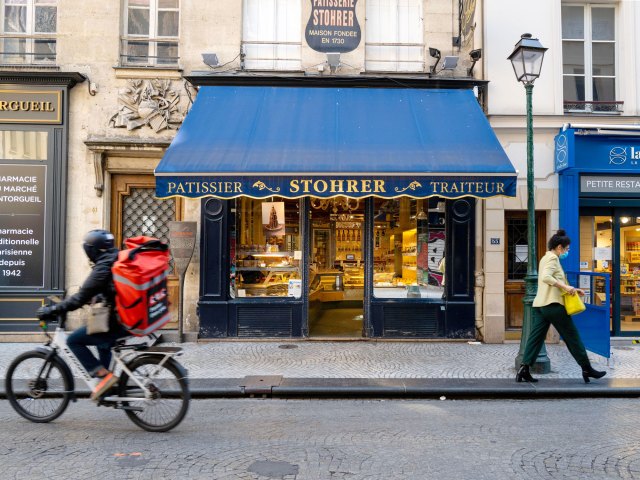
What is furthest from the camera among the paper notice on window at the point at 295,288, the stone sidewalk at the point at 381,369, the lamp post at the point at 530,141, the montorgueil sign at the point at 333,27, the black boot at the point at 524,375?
the montorgueil sign at the point at 333,27

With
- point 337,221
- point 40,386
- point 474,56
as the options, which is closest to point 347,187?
point 337,221

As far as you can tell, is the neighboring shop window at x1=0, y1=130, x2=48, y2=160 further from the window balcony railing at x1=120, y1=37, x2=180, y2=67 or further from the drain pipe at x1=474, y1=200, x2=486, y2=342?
the drain pipe at x1=474, y1=200, x2=486, y2=342

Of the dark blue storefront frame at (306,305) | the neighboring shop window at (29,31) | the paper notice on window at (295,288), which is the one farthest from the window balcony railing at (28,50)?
the paper notice on window at (295,288)

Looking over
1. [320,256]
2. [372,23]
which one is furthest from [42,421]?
[372,23]

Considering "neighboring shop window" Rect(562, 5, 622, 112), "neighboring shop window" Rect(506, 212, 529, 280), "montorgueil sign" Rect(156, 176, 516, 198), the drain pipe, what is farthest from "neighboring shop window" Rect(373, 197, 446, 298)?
"neighboring shop window" Rect(562, 5, 622, 112)

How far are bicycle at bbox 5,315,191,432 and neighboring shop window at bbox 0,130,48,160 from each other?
19.2 ft

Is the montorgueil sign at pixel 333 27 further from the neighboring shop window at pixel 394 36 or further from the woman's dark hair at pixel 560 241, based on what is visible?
the woman's dark hair at pixel 560 241

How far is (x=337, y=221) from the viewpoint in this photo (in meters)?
10.3

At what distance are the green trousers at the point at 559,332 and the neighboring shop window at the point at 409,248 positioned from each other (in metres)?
2.89

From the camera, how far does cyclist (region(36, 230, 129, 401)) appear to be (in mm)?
4777

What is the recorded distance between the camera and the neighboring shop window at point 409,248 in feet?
31.9

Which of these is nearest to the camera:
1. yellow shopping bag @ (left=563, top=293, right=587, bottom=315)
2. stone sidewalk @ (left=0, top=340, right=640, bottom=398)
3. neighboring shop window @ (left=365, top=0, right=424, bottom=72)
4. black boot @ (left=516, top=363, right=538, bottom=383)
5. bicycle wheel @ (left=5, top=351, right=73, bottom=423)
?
bicycle wheel @ (left=5, top=351, right=73, bottom=423)

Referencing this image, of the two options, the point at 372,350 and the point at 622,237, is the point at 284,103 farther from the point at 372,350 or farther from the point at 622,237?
the point at 622,237

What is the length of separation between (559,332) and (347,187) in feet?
12.0
